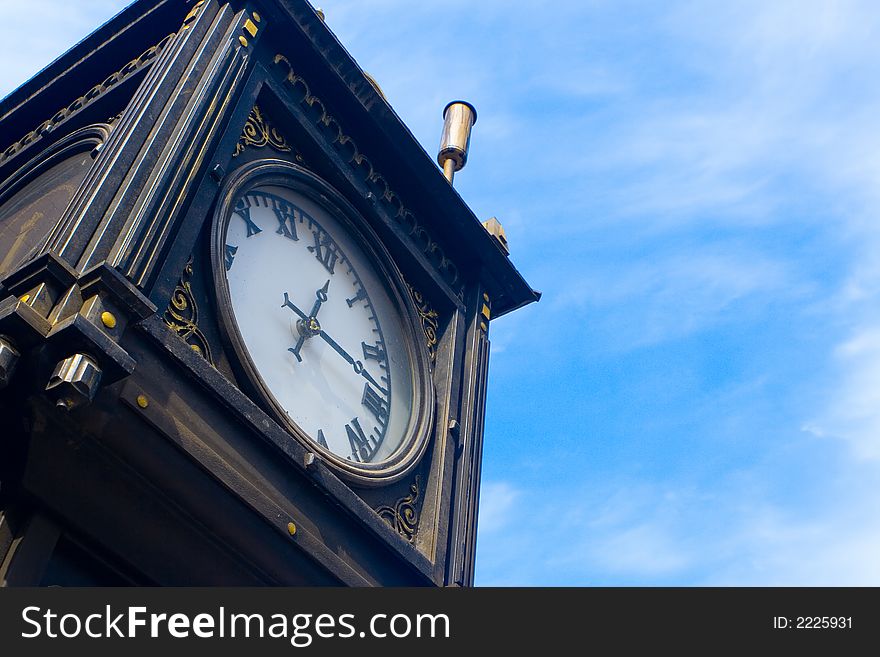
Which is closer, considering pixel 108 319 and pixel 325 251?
pixel 108 319

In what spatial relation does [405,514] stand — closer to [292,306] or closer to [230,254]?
[292,306]

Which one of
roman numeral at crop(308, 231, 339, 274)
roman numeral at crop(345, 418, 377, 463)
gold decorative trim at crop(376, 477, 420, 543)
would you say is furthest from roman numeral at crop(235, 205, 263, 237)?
gold decorative trim at crop(376, 477, 420, 543)

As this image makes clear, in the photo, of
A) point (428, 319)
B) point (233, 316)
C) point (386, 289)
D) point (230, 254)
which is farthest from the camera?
point (428, 319)

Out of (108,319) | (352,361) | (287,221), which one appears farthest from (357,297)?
(108,319)

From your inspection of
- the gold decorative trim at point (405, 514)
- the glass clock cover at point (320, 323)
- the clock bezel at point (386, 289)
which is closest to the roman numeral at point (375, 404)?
the glass clock cover at point (320, 323)

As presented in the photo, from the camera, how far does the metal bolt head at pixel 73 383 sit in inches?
159

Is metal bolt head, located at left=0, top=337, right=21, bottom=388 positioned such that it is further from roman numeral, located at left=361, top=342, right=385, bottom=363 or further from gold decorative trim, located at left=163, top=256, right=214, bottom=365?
roman numeral, located at left=361, top=342, right=385, bottom=363

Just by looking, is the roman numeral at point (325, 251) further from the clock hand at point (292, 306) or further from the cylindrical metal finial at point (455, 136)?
the cylindrical metal finial at point (455, 136)

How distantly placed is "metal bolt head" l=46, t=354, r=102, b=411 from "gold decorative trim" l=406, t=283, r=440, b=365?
112 inches

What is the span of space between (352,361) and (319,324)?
0.27m

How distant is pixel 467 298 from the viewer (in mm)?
7289

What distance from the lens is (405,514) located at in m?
5.88
